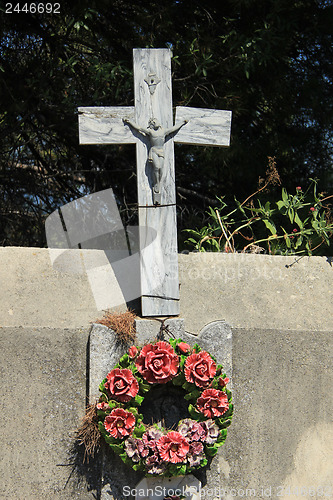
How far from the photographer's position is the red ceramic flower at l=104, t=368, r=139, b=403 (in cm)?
294

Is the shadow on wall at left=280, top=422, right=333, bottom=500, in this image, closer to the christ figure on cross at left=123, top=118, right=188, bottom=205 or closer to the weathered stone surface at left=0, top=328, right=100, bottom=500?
the weathered stone surface at left=0, top=328, right=100, bottom=500

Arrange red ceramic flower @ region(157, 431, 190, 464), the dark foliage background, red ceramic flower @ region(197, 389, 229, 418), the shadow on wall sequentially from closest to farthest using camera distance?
red ceramic flower @ region(157, 431, 190, 464) < red ceramic flower @ region(197, 389, 229, 418) < the shadow on wall < the dark foliage background

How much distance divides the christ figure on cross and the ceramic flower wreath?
0.86m

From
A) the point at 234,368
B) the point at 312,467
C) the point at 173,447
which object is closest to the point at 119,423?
the point at 173,447

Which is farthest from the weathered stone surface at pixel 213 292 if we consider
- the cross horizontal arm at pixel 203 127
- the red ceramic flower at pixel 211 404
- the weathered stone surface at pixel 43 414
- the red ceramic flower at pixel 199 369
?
the cross horizontal arm at pixel 203 127

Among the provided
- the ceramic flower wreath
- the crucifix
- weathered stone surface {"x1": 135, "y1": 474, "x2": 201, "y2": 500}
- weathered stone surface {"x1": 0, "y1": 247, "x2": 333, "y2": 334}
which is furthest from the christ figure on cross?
weathered stone surface {"x1": 135, "y1": 474, "x2": 201, "y2": 500}

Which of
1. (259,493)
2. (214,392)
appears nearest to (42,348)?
(214,392)

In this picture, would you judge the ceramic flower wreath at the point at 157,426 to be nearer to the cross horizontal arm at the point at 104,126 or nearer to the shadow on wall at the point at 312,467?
the shadow on wall at the point at 312,467

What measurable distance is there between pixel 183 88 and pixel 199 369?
2.49 metres

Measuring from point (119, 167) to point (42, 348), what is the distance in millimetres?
2580

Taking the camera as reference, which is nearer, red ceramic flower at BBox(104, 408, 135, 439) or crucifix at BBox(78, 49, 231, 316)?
red ceramic flower at BBox(104, 408, 135, 439)

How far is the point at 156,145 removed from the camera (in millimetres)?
3312

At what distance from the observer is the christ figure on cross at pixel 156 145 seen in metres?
3.28

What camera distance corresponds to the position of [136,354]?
3074 millimetres
